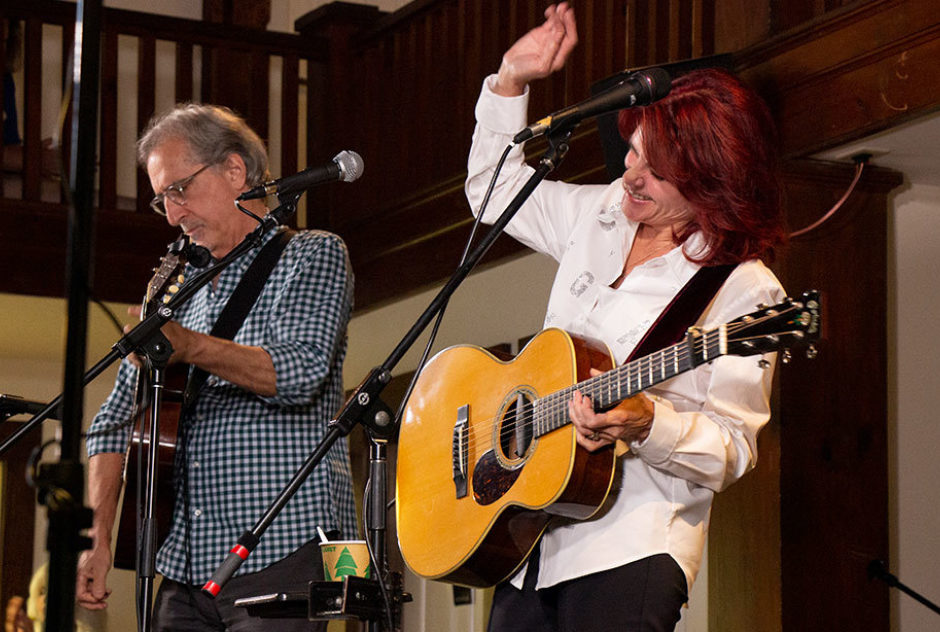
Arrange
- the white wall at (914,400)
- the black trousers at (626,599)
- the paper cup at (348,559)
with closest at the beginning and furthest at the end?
1. the black trousers at (626,599)
2. the paper cup at (348,559)
3. the white wall at (914,400)

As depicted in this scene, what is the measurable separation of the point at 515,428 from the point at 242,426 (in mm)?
652

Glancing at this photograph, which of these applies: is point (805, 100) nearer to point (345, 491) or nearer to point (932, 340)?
point (932, 340)

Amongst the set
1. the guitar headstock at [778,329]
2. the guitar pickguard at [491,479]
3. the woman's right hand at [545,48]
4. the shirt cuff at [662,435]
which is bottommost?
the guitar pickguard at [491,479]

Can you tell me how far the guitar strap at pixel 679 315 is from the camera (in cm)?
222

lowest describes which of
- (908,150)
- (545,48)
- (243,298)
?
(243,298)

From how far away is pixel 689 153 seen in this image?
2.33 metres

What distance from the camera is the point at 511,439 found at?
96.0 inches

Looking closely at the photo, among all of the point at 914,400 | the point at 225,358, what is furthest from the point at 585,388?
the point at 914,400

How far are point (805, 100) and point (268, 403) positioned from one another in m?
2.39

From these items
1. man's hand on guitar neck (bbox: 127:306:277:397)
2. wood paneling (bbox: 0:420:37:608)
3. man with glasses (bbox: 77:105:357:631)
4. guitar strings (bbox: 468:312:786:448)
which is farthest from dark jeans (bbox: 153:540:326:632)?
wood paneling (bbox: 0:420:37:608)

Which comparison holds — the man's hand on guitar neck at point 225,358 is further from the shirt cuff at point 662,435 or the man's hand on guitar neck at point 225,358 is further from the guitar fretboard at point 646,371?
the shirt cuff at point 662,435

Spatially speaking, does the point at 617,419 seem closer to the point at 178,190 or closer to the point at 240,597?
the point at 240,597

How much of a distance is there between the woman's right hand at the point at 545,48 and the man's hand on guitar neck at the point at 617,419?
0.64 meters

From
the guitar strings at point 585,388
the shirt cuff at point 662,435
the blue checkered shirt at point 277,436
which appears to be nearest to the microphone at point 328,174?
the blue checkered shirt at point 277,436
